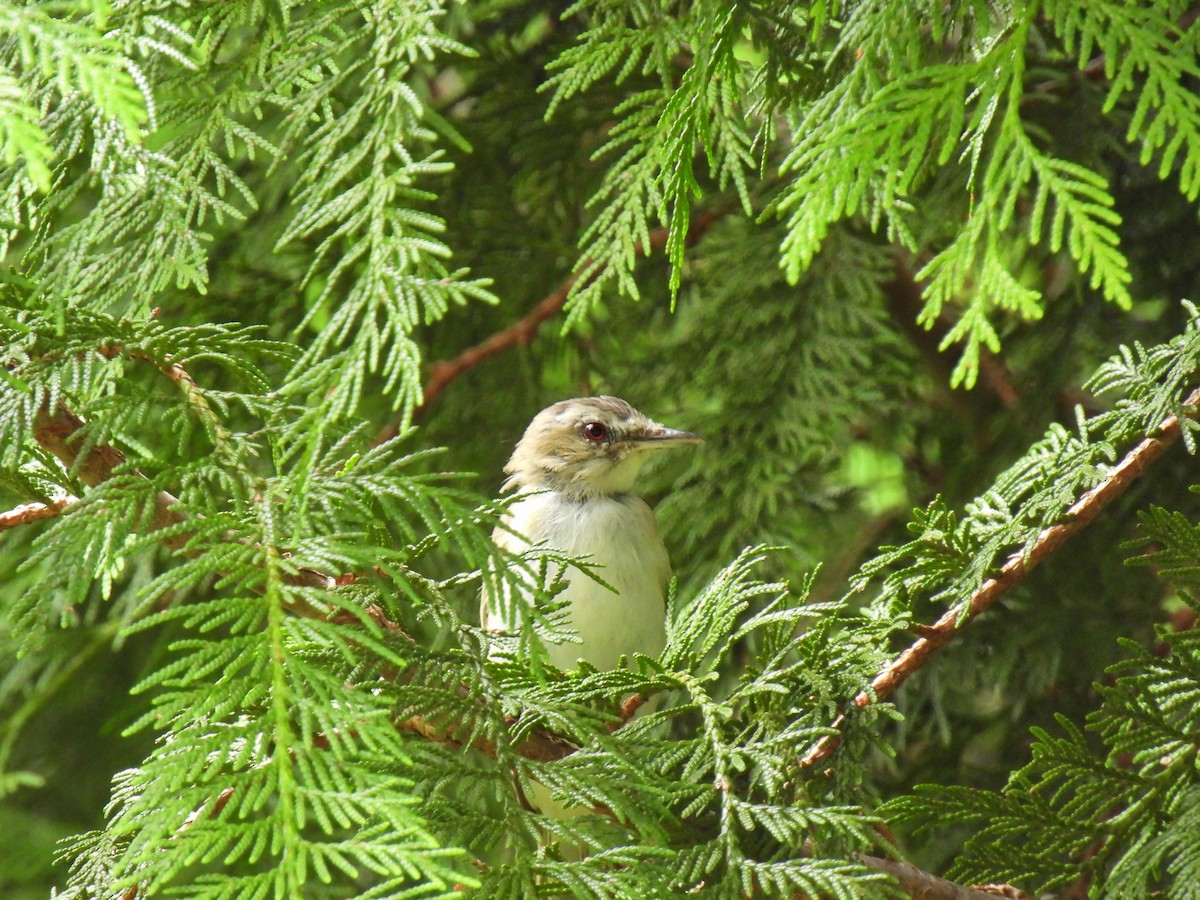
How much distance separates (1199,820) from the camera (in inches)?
75.7

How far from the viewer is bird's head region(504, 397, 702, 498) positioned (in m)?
4.50

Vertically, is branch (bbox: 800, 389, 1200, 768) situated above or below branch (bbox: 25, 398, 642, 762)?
below

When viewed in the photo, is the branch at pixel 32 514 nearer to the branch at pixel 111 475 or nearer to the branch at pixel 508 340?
the branch at pixel 111 475

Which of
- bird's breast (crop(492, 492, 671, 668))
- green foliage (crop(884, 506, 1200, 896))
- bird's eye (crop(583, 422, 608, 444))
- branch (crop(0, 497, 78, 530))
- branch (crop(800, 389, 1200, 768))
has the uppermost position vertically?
branch (crop(0, 497, 78, 530))

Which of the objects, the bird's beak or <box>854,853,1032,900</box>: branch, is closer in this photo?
<box>854,853,1032,900</box>: branch

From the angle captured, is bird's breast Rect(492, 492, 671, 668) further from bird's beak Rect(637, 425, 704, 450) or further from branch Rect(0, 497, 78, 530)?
branch Rect(0, 497, 78, 530)

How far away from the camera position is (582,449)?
15.2 ft

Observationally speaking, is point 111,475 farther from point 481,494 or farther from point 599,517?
point 599,517

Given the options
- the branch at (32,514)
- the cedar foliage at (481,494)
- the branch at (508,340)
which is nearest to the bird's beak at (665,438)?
the cedar foliage at (481,494)

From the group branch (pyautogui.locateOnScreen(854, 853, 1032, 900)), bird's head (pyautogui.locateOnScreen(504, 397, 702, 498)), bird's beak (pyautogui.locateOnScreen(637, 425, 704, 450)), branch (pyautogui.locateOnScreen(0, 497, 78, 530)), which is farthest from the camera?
bird's head (pyautogui.locateOnScreen(504, 397, 702, 498))

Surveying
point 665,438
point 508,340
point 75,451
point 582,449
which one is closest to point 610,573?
point 665,438

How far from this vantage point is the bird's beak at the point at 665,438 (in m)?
4.00

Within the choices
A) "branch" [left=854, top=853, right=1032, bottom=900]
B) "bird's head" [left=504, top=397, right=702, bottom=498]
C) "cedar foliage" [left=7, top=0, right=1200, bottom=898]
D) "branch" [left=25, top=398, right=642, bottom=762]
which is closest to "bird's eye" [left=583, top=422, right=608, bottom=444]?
"bird's head" [left=504, top=397, right=702, bottom=498]

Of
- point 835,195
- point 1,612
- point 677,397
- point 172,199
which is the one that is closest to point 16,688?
point 1,612
